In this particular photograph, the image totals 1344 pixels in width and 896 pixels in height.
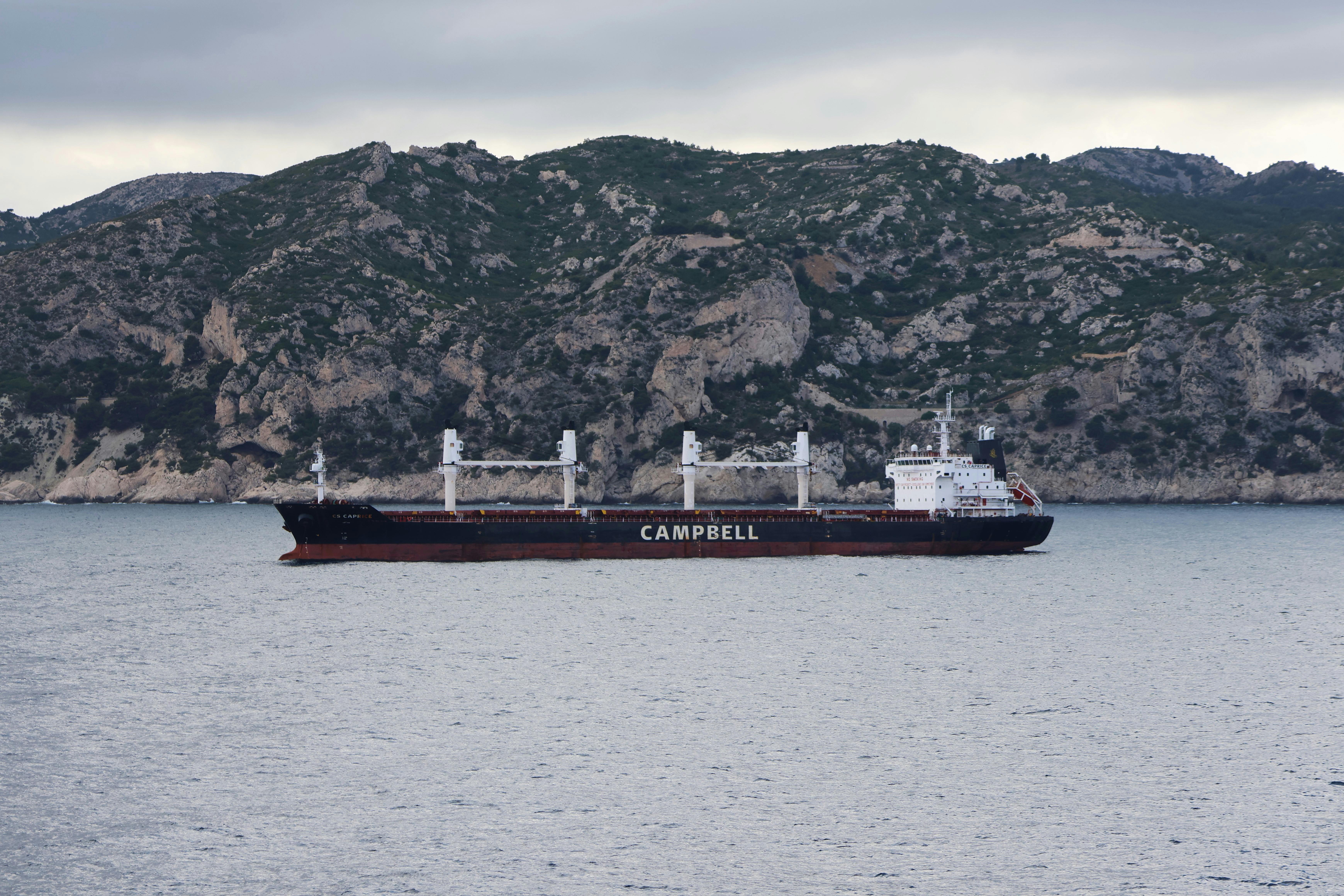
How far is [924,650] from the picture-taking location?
51031 mm

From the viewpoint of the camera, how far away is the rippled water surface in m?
25.2

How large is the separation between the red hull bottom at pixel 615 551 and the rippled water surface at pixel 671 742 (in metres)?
12.0

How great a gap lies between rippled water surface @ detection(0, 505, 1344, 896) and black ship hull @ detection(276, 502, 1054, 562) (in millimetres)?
10831

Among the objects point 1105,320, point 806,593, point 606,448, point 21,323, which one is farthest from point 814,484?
point 21,323

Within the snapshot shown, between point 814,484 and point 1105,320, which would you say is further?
point 1105,320

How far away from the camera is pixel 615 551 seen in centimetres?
8638

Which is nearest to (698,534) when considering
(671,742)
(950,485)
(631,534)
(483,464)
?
(631,534)

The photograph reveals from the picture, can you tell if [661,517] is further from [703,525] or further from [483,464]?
[483,464]

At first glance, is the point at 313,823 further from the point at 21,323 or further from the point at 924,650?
the point at 21,323

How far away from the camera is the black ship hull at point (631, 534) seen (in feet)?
271

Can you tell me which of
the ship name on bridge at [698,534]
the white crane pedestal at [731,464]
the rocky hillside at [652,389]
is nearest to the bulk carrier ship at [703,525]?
the ship name on bridge at [698,534]

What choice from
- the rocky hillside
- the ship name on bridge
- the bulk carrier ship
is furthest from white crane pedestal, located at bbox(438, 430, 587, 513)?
the rocky hillside

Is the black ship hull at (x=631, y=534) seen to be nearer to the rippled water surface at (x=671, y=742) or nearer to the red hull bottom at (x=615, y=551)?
the red hull bottom at (x=615, y=551)

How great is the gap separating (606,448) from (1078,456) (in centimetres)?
6863
